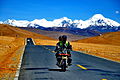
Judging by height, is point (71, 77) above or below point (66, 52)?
below

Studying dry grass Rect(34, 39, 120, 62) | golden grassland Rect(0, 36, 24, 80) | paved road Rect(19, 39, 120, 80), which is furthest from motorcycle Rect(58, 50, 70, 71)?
dry grass Rect(34, 39, 120, 62)

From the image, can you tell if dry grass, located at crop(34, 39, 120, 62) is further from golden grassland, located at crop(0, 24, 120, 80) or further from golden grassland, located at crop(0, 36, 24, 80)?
golden grassland, located at crop(0, 36, 24, 80)

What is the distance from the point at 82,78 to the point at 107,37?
5339 inches

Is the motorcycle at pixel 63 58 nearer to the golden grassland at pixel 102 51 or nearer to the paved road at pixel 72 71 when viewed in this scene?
the paved road at pixel 72 71

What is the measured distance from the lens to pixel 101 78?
11273mm

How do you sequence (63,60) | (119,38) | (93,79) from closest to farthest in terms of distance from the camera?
(93,79) → (63,60) → (119,38)

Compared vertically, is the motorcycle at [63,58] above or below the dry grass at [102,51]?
above

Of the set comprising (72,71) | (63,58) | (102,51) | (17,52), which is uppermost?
(63,58)

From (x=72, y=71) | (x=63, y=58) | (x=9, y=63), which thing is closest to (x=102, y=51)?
(x=9, y=63)

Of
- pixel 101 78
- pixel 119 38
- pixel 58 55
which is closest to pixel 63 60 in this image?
pixel 58 55

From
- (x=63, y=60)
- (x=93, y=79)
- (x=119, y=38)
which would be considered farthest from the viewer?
(x=119, y=38)

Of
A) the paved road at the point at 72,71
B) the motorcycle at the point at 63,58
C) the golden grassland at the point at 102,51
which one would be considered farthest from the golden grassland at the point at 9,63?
the golden grassland at the point at 102,51

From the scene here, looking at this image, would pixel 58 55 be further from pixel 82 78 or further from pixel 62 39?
pixel 82 78

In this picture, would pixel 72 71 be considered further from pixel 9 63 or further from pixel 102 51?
pixel 102 51
